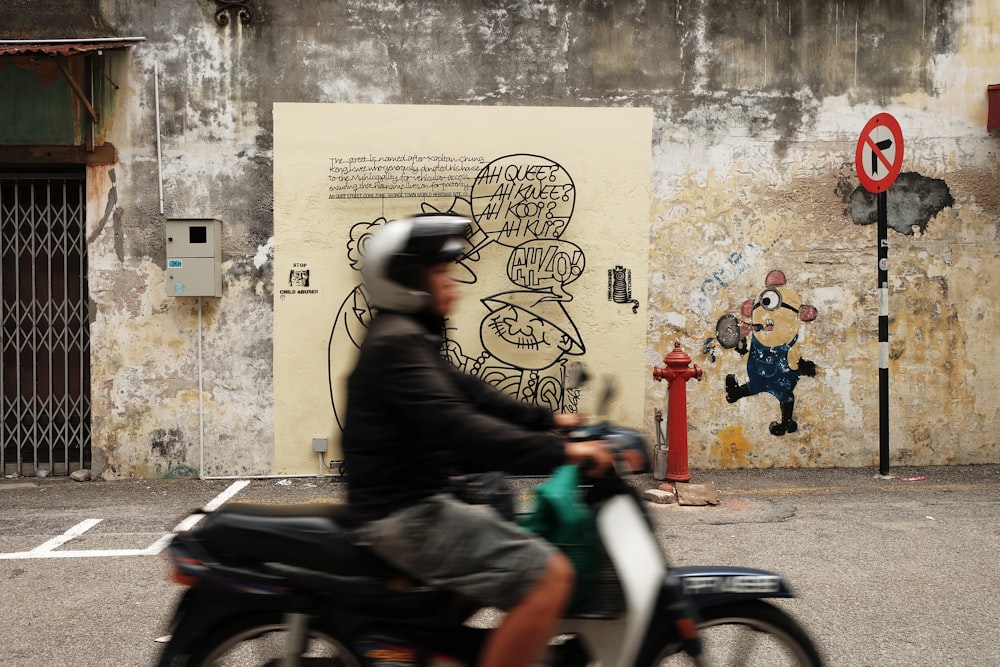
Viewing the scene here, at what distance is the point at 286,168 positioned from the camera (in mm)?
7375

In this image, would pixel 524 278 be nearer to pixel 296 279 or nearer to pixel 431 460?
pixel 296 279

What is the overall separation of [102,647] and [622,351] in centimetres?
494

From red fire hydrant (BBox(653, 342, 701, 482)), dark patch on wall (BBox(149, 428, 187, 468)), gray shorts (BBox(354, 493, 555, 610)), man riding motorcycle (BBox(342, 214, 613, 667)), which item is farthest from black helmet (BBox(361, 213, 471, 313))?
dark patch on wall (BBox(149, 428, 187, 468))

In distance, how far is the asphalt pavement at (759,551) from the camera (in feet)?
12.6

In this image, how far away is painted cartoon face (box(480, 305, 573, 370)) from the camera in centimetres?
757

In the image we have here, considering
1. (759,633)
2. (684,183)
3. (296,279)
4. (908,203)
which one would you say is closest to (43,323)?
(296,279)

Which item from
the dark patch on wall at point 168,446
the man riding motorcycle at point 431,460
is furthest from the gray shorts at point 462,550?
the dark patch on wall at point 168,446

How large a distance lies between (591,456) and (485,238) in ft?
17.7

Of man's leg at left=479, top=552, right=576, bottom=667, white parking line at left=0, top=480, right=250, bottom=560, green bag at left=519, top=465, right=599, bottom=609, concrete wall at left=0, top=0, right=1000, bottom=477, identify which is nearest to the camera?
man's leg at left=479, top=552, right=576, bottom=667

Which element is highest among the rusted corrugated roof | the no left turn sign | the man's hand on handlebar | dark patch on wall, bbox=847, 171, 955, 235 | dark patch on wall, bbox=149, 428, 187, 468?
the rusted corrugated roof

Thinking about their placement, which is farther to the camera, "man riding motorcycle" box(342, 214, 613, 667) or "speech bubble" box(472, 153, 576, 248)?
"speech bubble" box(472, 153, 576, 248)

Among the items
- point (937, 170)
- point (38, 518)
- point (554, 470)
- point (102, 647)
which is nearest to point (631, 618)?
point (554, 470)

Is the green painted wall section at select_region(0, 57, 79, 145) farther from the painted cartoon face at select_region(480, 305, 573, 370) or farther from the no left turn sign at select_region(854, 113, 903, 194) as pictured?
the no left turn sign at select_region(854, 113, 903, 194)

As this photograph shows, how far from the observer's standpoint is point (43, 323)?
24.6ft
